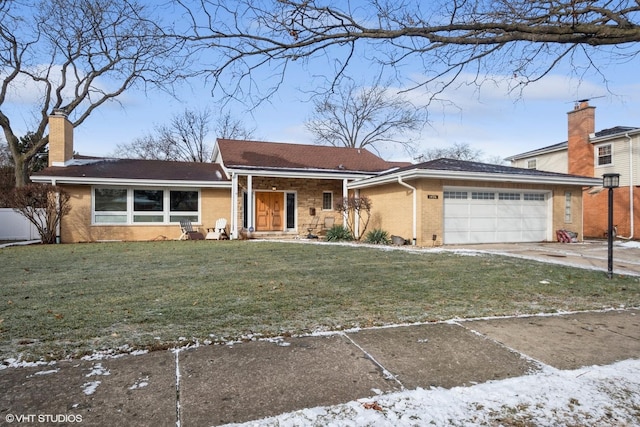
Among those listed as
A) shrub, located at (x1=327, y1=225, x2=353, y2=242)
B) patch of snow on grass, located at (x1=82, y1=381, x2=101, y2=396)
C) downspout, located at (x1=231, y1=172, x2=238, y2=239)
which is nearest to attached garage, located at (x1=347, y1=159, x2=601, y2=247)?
shrub, located at (x1=327, y1=225, x2=353, y2=242)

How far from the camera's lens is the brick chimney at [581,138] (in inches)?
743

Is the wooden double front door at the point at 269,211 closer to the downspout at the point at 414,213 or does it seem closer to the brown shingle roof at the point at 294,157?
the brown shingle roof at the point at 294,157

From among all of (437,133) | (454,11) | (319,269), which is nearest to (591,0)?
(454,11)

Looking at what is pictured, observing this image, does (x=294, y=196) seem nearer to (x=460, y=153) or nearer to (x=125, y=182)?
(x=125, y=182)

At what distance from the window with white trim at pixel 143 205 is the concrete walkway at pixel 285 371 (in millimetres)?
13589

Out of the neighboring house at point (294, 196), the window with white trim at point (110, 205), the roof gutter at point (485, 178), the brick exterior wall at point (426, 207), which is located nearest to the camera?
the roof gutter at point (485, 178)

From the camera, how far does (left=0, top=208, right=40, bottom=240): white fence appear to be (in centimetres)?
1631

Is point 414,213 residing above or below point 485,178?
below

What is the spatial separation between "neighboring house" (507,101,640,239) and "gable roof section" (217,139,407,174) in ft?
30.0

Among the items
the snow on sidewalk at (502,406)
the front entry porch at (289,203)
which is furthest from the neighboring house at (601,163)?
the snow on sidewalk at (502,406)

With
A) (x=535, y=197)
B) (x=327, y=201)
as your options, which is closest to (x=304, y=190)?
(x=327, y=201)

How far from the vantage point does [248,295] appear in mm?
5297

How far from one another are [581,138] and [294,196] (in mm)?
14793

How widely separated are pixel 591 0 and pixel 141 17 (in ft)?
12.2
